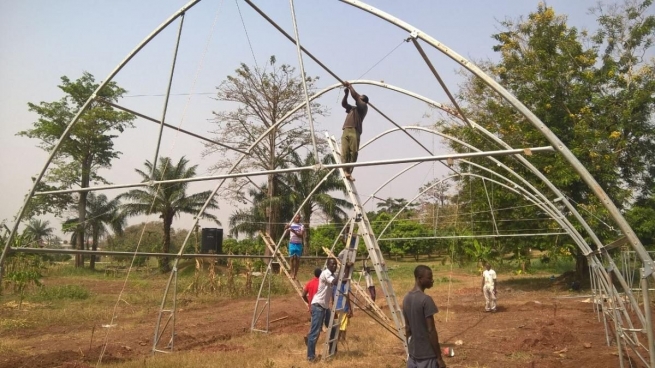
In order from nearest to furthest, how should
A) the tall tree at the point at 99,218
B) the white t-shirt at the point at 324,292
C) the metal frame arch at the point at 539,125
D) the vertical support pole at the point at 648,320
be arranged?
1. the metal frame arch at the point at 539,125
2. the vertical support pole at the point at 648,320
3. the white t-shirt at the point at 324,292
4. the tall tree at the point at 99,218

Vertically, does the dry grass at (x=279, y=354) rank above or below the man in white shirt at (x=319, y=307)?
below

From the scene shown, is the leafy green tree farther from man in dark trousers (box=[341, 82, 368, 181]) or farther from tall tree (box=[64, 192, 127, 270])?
man in dark trousers (box=[341, 82, 368, 181])

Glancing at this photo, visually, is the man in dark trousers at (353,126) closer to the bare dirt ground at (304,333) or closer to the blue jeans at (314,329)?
the blue jeans at (314,329)

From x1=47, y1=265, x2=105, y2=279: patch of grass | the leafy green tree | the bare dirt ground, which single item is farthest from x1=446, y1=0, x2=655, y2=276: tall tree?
x1=47, y1=265, x2=105, y2=279: patch of grass

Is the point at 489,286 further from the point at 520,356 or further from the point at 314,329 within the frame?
the point at 314,329

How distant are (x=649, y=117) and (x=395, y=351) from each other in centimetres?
1829

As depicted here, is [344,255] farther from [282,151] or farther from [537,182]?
[282,151]

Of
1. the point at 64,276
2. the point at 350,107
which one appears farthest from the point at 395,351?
the point at 64,276

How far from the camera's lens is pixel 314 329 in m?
9.34

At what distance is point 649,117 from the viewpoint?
22141 mm

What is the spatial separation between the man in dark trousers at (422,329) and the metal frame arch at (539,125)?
73.3 inches

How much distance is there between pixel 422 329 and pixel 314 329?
14.2ft

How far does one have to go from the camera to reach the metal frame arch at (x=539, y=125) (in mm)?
5152

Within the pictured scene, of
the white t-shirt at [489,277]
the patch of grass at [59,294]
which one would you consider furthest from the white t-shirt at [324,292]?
the patch of grass at [59,294]
